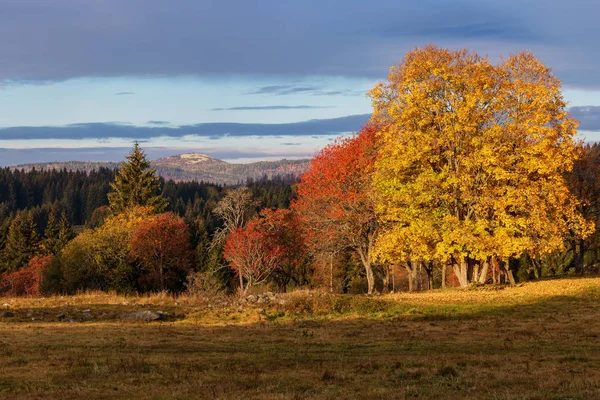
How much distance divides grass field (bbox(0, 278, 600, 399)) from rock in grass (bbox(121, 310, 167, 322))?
79 cm

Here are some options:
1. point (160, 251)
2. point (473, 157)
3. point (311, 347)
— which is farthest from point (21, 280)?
point (311, 347)

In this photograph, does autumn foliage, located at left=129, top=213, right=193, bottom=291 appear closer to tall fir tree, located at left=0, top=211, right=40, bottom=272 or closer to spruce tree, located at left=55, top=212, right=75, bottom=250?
spruce tree, located at left=55, top=212, right=75, bottom=250

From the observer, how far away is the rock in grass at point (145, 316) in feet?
98.0

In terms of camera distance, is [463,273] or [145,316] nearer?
[145,316]

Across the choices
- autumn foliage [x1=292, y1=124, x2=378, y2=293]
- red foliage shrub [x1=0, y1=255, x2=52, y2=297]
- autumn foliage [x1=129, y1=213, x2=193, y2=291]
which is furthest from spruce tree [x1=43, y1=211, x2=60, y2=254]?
autumn foliage [x1=292, y1=124, x2=378, y2=293]

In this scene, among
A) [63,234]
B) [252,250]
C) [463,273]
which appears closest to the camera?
[463,273]

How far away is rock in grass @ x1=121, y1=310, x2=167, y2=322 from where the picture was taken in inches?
1176

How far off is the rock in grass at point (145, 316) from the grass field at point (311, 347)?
0.79m

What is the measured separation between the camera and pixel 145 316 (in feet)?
98.4

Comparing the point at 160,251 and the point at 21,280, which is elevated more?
the point at 160,251

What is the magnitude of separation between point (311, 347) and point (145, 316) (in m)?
11.1

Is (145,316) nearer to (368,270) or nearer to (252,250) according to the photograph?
(368,270)

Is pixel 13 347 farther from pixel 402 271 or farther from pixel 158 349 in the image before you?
pixel 402 271

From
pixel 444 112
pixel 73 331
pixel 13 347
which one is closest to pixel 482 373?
pixel 13 347
